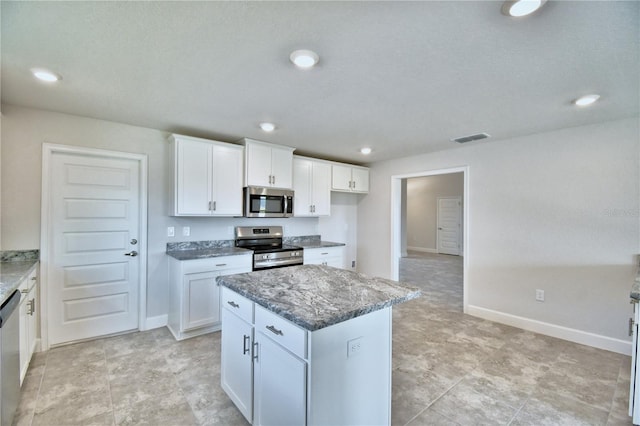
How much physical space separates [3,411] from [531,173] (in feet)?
16.3

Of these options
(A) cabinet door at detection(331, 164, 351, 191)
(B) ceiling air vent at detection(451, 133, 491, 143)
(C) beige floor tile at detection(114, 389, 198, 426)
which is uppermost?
(B) ceiling air vent at detection(451, 133, 491, 143)

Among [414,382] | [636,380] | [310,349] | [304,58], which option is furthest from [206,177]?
[636,380]

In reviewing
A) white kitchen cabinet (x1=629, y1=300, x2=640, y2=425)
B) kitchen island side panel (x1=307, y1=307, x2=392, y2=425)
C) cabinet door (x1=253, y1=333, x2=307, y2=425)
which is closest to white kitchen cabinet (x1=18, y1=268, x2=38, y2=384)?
cabinet door (x1=253, y1=333, x2=307, y2=425)

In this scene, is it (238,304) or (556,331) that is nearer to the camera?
(238,304)

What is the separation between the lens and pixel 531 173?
345cm

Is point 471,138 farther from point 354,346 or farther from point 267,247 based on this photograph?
point 354,346

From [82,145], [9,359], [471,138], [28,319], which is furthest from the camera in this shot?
[471,138]

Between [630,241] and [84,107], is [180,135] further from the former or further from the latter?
[630,241]

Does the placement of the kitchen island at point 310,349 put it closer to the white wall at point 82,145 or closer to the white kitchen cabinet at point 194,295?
the white kitchen cabinet at point 194,295

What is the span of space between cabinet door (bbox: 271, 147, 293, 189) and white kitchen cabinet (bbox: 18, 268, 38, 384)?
2.60m

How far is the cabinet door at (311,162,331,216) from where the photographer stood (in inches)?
182

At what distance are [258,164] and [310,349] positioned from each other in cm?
293

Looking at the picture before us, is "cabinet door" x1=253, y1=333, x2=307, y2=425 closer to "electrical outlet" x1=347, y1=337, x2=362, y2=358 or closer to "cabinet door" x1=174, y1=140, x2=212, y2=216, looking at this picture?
"electrical outlet" x1=347, y1=337, x2=362, y2=358

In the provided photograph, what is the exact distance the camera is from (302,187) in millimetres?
4469
